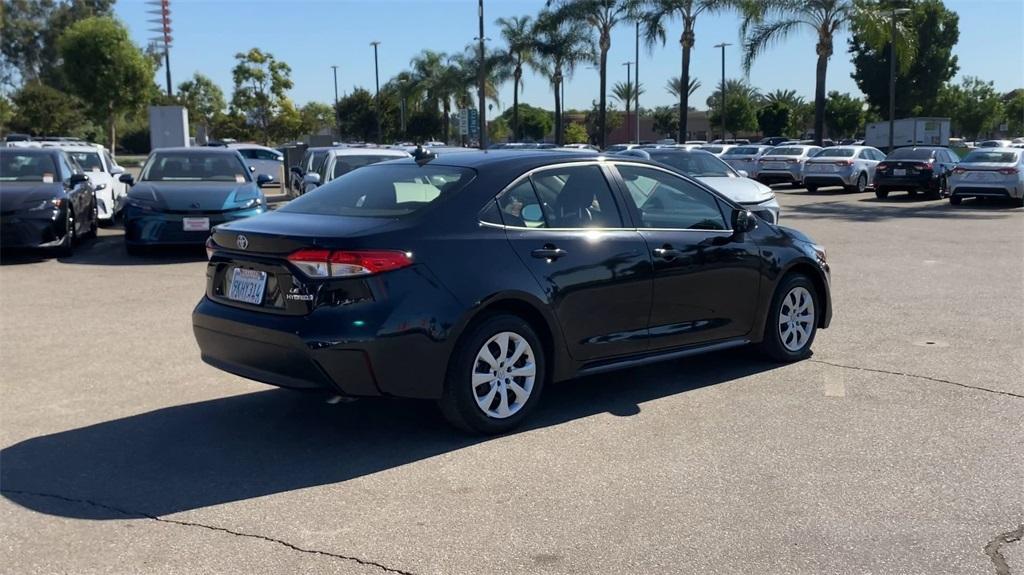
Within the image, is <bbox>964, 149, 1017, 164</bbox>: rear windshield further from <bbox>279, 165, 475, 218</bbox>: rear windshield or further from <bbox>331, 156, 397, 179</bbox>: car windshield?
<bbox>279, 165, 475, 218</bbox>: rear windshield

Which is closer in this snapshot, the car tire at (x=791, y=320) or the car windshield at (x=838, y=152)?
the car tire at (x=791, y=320)

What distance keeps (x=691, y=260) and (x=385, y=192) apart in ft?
6.63

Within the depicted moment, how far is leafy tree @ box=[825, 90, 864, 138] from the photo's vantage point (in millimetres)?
74188

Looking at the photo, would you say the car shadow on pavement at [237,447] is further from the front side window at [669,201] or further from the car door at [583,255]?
the front side window at [669,201]

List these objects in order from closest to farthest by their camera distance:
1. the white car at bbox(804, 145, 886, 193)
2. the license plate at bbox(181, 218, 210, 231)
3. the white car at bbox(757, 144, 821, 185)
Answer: the license plate at bbox(181, 218, 210, 231)
the white car at bbox(804, 145, 886, 193)
the white car at bbox(757, 144, 821, 185)

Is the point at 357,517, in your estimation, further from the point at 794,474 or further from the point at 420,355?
the point at 794,474

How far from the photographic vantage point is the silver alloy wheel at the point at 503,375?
5250 mm

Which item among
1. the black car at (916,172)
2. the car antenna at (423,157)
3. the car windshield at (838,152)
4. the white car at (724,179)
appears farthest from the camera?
the car windshield at (838,152)

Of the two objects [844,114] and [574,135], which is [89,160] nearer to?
[844,114]

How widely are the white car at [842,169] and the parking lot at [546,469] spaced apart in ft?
72.0

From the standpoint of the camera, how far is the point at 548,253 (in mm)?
5520

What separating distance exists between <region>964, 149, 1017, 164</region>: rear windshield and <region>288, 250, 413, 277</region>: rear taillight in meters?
22.1

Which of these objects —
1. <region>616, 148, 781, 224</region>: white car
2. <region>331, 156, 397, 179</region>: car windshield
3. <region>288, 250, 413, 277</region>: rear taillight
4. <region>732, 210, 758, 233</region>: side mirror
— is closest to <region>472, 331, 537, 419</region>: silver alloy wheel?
<region>288, 250, 413, 277</region>: rear taillight

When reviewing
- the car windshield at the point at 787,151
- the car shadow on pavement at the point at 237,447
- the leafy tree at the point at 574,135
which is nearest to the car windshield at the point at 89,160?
the car shadow on pavement at the point at 237,447
